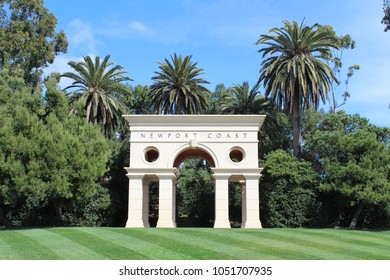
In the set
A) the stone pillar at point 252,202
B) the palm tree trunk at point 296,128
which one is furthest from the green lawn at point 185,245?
the palm tree trunk at point 296,128

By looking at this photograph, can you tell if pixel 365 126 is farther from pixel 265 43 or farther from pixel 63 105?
pixel 63 105

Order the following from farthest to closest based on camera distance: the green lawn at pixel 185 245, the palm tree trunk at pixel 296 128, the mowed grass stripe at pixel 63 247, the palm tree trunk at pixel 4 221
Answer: the palm tree trunk at pixel 296 128, the palm tree trunk at pixel 4 221, the green lawn at pixel 185 245, the mowed grass stripe at pixel 63 247

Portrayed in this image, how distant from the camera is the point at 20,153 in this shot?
28078 mm

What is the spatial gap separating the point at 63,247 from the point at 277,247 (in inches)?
383

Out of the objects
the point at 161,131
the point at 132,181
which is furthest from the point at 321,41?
the point at 132,181

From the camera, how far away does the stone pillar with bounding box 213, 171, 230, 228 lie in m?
33.2

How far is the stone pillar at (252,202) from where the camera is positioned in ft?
109

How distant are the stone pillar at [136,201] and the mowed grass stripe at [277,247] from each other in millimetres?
9666

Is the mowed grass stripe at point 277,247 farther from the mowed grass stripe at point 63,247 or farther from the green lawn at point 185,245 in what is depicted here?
the mowed grass stripe at point 63,247

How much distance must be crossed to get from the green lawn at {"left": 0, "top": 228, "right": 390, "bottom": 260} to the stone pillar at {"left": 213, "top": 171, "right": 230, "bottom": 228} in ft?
22.0

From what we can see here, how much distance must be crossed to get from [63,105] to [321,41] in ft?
82.7

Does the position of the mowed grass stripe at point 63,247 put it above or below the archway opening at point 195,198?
below

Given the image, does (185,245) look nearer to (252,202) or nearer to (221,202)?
(221,202)

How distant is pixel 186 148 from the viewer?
3453 cm
